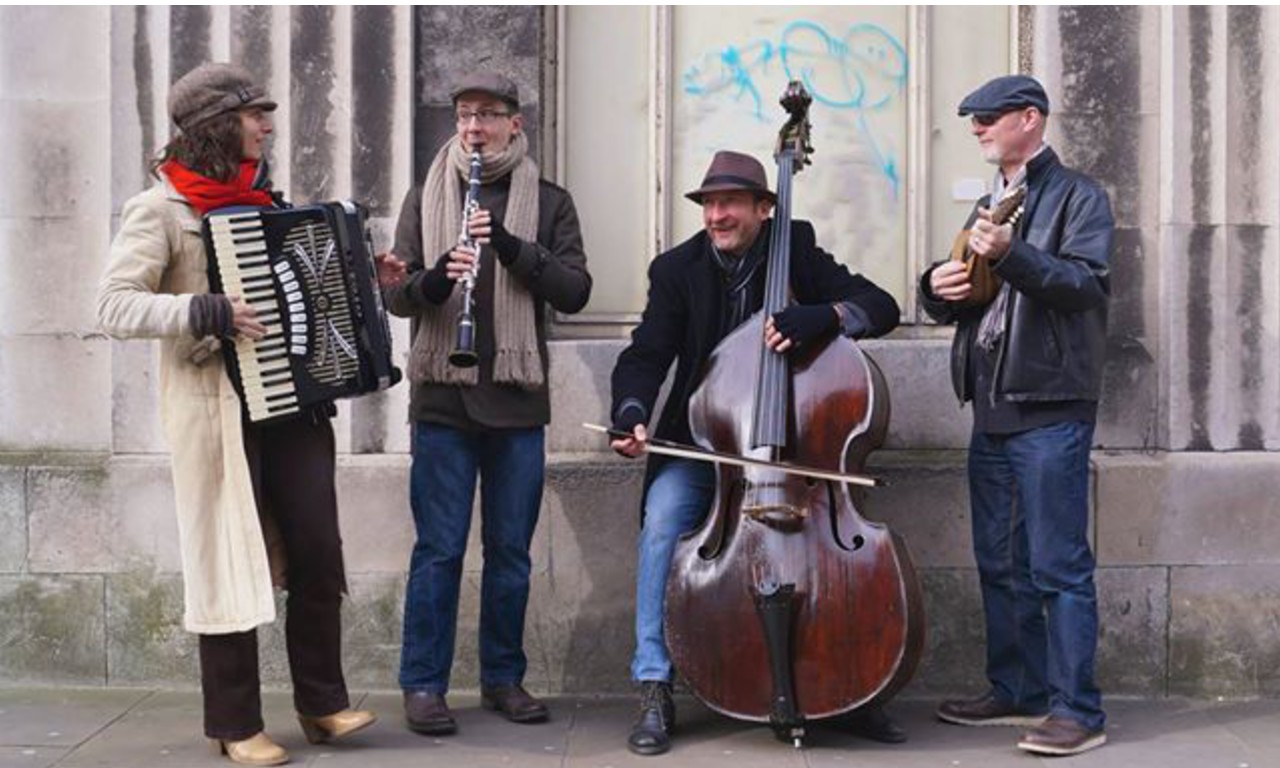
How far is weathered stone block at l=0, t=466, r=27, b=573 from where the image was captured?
667 centimetres

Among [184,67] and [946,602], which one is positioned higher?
[184,67]

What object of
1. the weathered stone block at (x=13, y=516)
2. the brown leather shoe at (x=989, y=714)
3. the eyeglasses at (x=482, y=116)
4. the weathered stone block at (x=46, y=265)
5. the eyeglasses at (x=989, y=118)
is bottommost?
the brown leather shoe at (x=989, y=714)

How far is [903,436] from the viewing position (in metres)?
6.70

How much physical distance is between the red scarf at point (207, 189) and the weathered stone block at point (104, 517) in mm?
1483

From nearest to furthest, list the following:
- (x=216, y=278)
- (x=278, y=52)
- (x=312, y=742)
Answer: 1. (x=216, y=278)
2. (x=312, y=742)
3. (x=278, y=52)

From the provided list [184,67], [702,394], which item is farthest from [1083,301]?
[184,67]

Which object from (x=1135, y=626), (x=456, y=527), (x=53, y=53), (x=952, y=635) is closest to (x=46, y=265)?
(x=53, y=53)

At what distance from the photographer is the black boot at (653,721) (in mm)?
5766

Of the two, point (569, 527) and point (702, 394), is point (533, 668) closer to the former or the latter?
point (569, 527)

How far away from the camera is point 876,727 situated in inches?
231

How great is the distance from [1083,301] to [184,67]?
317cm

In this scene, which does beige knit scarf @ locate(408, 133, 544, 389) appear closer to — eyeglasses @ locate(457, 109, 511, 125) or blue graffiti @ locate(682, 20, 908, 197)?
eyeglasses @ locate(457, 109, 511, 125)

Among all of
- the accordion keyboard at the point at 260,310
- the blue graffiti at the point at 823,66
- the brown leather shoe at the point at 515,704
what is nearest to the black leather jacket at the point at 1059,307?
the blue graffiti at the point at 823,66

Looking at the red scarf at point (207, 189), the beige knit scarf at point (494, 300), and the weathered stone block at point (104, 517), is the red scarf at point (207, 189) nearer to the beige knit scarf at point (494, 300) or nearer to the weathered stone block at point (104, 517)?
the beige knit scarf at point (494, 300)
